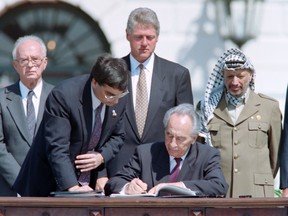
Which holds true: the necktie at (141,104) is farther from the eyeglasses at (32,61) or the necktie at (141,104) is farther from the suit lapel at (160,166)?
the eyeglasses at (32,61)

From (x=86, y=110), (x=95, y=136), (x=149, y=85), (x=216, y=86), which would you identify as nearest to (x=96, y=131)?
(x=95, y=136)

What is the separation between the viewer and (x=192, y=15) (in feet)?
45.5

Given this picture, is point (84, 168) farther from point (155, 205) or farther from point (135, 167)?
point (155, 205)

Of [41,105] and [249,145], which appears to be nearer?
[249,145]

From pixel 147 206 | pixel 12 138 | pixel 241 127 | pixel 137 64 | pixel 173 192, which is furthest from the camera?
pixel 12 138

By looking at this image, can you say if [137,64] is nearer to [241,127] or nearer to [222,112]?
[222,112]

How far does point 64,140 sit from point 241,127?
1.25 meters

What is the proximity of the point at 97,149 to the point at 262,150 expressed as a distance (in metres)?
1.09

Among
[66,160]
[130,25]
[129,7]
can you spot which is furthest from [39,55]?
[129,7]

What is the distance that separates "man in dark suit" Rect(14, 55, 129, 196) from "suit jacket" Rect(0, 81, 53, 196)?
2.13 ft

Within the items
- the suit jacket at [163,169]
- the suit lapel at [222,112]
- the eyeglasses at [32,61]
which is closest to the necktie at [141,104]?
the suit lapel at [222,112]

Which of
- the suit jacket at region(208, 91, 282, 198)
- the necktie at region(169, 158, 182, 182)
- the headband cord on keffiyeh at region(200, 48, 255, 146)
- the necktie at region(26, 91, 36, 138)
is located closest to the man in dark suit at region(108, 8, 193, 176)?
the headband cord on keffiyeh at region(200, 48, 255, 146)

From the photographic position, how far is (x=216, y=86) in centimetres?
895

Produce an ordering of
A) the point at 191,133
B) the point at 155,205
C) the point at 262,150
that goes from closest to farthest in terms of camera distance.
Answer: the point at 155,205 → the point at 191,133 → the point at 262,150
